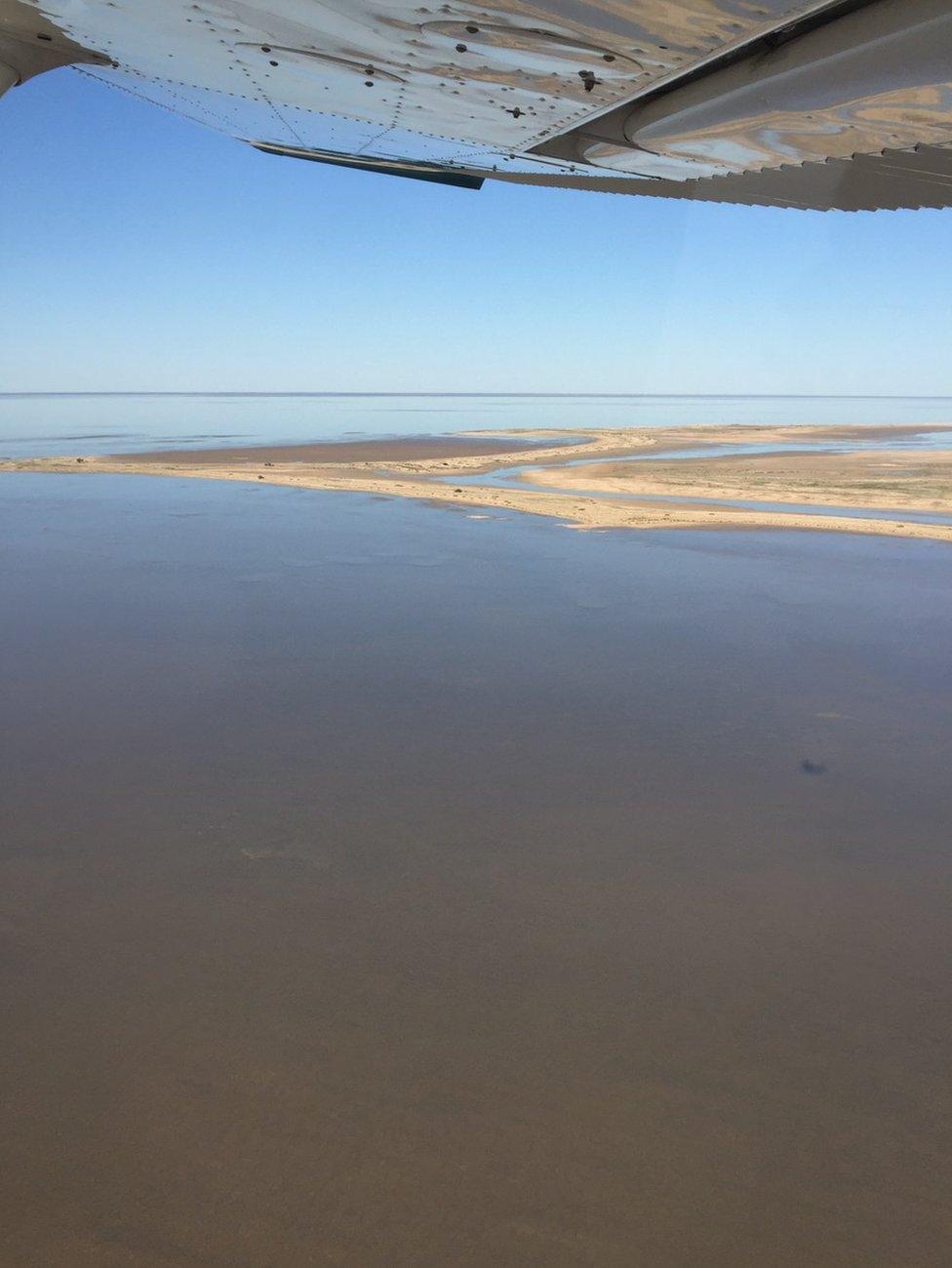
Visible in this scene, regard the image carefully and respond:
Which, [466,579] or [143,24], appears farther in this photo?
[466,579]

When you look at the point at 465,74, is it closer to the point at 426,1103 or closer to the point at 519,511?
the point at 426,1103

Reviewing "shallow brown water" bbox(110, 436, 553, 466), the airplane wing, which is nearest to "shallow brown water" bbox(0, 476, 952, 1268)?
the airplane wing

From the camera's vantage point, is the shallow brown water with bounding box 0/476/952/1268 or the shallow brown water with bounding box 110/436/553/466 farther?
the shallow brown water with bounding box 110/436/553/466

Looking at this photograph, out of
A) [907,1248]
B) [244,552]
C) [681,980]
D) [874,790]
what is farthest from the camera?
[244,552]

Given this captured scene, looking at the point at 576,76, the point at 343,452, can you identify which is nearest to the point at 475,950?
the point at 576,76

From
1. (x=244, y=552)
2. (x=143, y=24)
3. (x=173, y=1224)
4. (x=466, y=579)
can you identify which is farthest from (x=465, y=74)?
(x=244, y=552)

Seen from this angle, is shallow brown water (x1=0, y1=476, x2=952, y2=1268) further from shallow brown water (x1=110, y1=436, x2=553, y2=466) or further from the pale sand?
shallow brown water (x1=110, y1=436, x2=553, y2=466)
